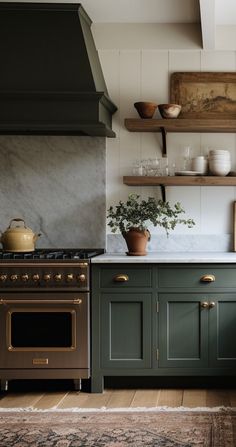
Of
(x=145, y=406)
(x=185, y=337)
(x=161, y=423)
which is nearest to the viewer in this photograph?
(x=161, y=423)

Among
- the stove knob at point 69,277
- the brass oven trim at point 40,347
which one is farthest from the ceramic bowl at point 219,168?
the brass oven trim at point 40,347

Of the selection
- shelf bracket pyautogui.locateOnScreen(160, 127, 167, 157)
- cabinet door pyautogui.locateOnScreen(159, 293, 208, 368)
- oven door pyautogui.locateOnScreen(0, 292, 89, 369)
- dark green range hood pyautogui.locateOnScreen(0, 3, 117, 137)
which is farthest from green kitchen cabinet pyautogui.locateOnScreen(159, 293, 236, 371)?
dark green range hood pyautogui.locateOnScreen(0, 3, 117, 137)

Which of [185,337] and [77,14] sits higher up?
[77,14]

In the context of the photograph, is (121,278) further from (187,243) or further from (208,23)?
(208,23)

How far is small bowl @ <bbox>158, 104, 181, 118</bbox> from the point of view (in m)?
4.36

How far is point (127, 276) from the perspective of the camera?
13.1 feet

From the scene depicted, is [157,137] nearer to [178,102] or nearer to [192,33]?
[178,102]

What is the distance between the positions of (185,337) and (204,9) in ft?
6.80

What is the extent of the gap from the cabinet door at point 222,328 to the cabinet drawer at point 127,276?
1.45 ft

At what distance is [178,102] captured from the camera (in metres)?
4.57

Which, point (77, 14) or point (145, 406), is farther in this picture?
point (77, 14)

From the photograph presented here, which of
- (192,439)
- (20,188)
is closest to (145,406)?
(192,439)

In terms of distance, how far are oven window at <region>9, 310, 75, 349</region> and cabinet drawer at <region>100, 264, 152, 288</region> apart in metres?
0.32

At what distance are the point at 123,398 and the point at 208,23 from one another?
2501 mm
